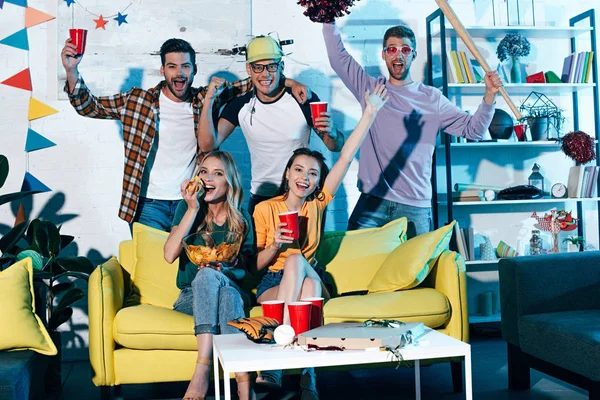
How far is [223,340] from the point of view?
8.25 ft

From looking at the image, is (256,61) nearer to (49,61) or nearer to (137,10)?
(137,10)

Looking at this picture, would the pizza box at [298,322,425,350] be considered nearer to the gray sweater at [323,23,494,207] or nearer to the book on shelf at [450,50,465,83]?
the gray sweater at [323,23,494,207]

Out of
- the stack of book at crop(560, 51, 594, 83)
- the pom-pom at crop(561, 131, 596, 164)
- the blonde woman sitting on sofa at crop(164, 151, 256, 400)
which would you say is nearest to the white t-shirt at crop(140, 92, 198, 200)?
the blonde woman sitting on sofa at crop(164, 151, 256, 400)

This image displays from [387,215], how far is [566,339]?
61.8 inches

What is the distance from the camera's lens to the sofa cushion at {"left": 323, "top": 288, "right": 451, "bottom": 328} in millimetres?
3172

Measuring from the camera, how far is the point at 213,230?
329 cm

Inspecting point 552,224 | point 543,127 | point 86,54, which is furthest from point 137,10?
point 552,224

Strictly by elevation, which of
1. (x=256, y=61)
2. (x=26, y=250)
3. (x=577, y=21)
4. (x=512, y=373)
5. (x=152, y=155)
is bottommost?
(x=512, y=373)

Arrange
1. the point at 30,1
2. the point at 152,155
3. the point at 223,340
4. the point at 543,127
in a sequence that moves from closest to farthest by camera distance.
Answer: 1. the point at 223,340
2. the point at 152,155
3. the point at 30,1
4. the point at 543,127

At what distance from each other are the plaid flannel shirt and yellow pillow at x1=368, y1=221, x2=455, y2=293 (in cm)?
130

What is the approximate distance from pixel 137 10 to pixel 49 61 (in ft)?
1.97

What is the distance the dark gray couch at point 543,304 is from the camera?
2.94 metres

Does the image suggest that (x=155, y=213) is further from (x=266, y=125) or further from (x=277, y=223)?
(x=277, y=223)

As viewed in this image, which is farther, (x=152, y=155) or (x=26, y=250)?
(x=152, y=155)
